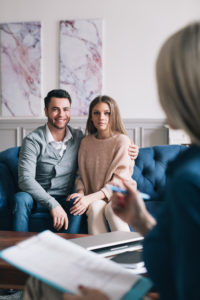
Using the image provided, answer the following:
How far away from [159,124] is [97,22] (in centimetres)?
152

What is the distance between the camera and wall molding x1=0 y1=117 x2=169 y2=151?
4.16 meters

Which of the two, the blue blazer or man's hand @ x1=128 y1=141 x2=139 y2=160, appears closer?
the blue blazer

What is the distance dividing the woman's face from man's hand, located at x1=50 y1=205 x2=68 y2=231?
673 mm

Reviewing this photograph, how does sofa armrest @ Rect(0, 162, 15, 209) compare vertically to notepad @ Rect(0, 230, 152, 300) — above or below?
below

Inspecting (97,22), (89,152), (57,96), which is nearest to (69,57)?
(97,22)

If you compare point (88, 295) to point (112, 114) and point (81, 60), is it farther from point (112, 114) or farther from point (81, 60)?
point (81, 60)

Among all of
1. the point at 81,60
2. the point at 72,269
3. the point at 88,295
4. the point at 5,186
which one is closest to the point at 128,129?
the point at 81,60

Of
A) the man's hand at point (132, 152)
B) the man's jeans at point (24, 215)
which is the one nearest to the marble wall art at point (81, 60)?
→ the man's hand at point (132, 152)

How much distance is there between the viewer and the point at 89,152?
2.32 m

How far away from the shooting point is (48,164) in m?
2.31

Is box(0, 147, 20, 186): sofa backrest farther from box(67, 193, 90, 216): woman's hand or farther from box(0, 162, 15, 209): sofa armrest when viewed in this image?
box(67, 193, 90, 216): woman's hand

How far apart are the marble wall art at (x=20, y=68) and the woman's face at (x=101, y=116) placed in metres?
2.11

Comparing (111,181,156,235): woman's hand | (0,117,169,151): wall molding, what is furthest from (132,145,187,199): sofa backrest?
(0,117,169,151): wall molding

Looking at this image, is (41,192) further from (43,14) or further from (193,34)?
(43,14)
